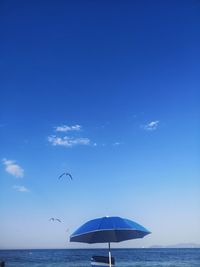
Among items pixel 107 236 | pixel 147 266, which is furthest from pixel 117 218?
pixel 147 266

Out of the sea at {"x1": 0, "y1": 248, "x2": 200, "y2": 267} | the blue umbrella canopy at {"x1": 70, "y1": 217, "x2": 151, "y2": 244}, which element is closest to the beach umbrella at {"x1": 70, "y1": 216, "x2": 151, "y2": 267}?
the blue umbrella canopy at {"x1": 70, "y1": 217, "x2": 151, "y2": 244}

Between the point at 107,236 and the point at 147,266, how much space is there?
58.7 meters

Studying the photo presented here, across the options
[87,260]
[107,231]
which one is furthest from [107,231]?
[87,260]

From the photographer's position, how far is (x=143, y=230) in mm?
7883

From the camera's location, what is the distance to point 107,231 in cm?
813

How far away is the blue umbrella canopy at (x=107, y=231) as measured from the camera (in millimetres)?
7711

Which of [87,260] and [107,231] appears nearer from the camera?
[107,231]

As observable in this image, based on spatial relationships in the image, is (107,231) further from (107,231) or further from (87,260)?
(87,260)

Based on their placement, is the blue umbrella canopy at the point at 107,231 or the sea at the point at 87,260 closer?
the blue umbrella canopy at the point at 107,231

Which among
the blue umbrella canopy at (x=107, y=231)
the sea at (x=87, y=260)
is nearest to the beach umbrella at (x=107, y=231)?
the blue umbrella canopy at (x=107, y=231)

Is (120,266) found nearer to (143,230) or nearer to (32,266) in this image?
(32,266)

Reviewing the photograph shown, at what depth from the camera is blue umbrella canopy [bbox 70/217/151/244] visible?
7711mm

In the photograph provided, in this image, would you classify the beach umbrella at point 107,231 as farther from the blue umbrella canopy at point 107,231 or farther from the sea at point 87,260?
the sea at point 87,260

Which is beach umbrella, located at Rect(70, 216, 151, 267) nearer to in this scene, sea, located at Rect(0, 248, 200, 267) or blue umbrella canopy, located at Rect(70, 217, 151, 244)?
blue umbrella canopy, located at Rect(70, 217, 151, 244)
